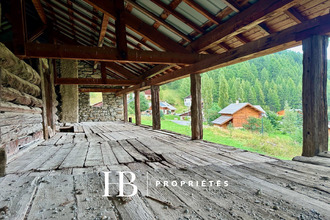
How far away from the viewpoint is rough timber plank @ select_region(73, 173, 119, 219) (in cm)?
117

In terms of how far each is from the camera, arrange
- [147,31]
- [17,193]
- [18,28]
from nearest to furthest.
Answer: [17,193]
[18,28]
[147,31]

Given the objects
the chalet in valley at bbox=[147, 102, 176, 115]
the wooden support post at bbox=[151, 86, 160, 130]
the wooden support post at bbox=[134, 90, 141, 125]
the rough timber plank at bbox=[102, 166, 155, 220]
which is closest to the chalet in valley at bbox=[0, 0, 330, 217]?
the rough timber plank at bbox=[102, 166, 155, 220]

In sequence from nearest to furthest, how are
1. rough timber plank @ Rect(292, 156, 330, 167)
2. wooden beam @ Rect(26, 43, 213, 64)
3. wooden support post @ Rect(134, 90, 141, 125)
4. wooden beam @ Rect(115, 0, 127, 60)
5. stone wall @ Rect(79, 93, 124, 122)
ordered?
rough timber plank @ Rect(292, 156, 330, 167), wooden beam @ Rect(26, 43, 213, 64), wooden beam @ Rect(115, 0, 127, 60), wooden support post @ Rect(134, 90, 141, 125), stone wall @ Rect(79, 93, 124, 122)

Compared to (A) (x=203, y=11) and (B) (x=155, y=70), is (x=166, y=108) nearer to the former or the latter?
(B) (x=155, y=70)

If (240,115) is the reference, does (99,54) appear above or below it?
above

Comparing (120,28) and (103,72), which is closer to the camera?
(120,28)

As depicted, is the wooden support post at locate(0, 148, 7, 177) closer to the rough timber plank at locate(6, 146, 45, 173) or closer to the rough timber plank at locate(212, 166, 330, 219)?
the rough timber plank at locate(6, 146, 45, 173)

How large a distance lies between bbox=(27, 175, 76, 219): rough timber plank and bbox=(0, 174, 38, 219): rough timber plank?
5 cm

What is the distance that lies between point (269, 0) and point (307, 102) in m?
1.31

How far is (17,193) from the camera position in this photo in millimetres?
1515

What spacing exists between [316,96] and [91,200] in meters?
2.61

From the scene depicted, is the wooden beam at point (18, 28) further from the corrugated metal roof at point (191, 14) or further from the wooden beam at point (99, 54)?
the corrugated metal roof at point (191, 14)

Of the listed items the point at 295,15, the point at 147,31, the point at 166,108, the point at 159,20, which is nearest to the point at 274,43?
the point at 295,15

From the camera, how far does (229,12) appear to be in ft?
9.18
